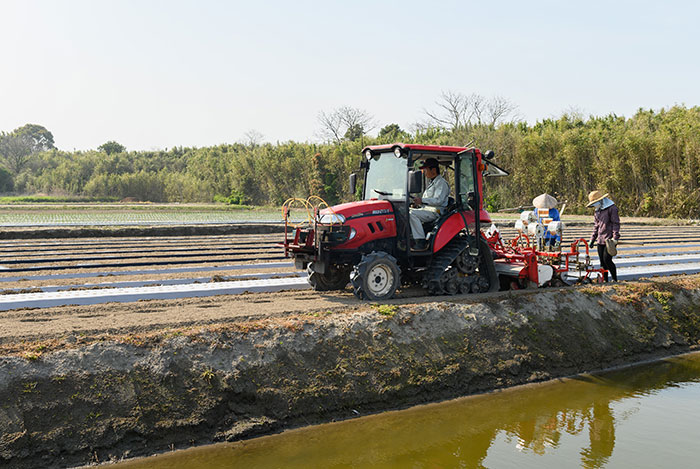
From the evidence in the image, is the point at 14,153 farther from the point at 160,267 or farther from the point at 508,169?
the point at 160,267

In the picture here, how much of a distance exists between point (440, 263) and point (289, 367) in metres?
2.81

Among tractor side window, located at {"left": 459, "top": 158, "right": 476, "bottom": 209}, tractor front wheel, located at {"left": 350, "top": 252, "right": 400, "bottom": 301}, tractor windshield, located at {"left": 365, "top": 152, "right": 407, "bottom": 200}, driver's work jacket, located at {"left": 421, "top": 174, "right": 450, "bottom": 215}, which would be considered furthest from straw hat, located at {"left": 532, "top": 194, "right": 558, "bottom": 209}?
tractor front wheel, located at {"left": 350, "top": 252, "right": 400, "bottom": 301}

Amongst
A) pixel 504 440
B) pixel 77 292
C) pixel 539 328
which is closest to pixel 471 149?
pixel 539 328

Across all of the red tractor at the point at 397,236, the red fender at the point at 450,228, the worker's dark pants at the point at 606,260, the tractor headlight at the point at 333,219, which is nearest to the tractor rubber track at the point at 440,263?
the red tractor at the point at 397,236

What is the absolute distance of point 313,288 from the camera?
823 cm

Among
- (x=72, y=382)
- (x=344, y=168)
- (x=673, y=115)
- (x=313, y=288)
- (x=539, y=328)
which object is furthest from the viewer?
(x=344, y=168)

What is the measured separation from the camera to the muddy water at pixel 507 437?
4.47 meters

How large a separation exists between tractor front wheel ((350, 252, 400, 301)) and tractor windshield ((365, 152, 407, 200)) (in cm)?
84

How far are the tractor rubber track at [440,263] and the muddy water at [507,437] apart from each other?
1.75 meters

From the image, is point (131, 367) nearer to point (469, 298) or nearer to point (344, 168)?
Answer: point (469, 298)

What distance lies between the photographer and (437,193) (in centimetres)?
739

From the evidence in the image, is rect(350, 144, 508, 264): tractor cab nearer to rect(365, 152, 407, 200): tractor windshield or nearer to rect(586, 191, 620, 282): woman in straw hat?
rect(365, 152, 407, 200): tractor windshield

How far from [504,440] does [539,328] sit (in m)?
2.20

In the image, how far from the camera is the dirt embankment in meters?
4.41
